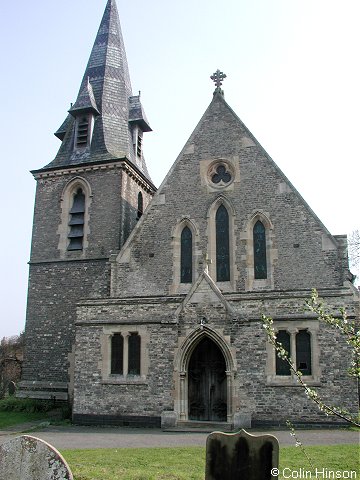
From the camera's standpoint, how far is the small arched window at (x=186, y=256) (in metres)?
20.9

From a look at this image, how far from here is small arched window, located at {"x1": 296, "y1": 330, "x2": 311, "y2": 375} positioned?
16.8m

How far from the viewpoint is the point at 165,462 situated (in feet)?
35.6

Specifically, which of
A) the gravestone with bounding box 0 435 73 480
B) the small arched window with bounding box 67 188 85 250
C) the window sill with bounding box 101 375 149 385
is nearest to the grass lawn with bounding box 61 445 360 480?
the gravestone with bounding box 0 435 73 480

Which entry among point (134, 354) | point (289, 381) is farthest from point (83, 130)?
point (289, 381)

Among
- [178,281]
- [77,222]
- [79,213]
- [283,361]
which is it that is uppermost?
[79,213]

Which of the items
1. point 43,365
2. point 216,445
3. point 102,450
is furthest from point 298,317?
point 43,365

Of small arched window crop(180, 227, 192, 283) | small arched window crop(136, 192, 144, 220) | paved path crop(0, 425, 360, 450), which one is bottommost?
paved path crop(0, 425, 360, 450)

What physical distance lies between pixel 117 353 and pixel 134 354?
684 millimetres

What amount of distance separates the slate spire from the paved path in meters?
12.9

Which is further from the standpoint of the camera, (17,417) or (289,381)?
(17,417)

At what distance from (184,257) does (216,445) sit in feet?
44.3

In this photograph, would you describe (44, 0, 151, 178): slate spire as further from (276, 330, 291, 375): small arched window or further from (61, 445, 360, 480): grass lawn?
(61, 445, 360, 480): grass lawn

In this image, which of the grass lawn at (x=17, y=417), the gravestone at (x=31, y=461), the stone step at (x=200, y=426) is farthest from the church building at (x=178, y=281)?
the gravestone at (x=31, y=461)

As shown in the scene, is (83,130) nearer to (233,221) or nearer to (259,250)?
(233,221)
